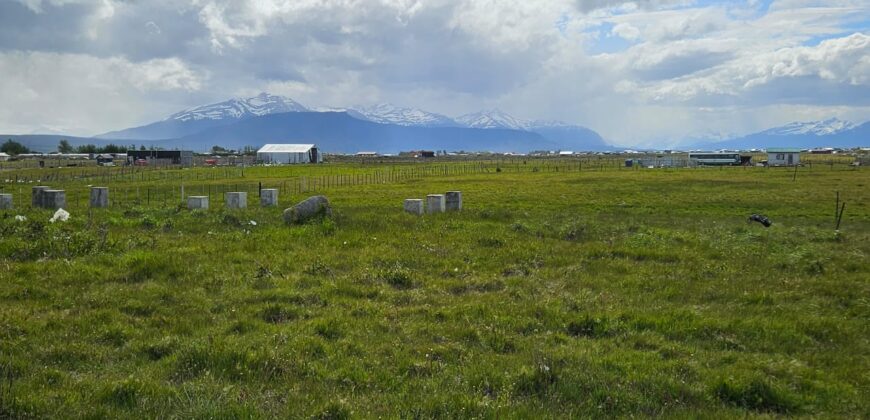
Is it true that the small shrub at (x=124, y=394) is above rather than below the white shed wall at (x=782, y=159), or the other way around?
below

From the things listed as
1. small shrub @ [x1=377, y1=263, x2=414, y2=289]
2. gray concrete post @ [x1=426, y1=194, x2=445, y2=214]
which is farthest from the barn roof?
small shrub @ [x1=377, y1=263, x2=414, y2=289]

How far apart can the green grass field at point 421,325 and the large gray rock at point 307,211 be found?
2413 millimetres

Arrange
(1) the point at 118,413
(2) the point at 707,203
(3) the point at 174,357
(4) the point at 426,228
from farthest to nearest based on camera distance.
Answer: (2) the point at 707,203 < (4) the point at 426,228 < (3) the point at 174,357 < (1) the point at 118,413

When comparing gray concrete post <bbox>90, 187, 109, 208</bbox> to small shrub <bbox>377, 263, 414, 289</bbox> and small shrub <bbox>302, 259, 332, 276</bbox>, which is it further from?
small shrub <bbox>377, 263, 414, 289</bbox>

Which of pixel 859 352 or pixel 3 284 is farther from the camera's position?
pixel 3 284

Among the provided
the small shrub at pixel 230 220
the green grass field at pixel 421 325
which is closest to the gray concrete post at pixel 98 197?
the small shrub at pixel 230 220

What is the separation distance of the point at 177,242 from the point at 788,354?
16.5m

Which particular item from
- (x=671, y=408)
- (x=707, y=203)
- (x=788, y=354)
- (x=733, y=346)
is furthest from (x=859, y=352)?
(x=707, y=203)

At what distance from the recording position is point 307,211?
23.2 metres

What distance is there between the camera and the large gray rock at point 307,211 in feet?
75.6

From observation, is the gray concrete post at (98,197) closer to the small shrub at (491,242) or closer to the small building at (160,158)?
the small shrub at (491,242)

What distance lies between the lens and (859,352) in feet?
32.3

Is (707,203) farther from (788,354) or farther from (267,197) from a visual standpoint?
(788,354)

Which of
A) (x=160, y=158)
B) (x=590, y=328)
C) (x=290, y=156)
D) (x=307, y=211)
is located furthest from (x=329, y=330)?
(x=290, y=156)
